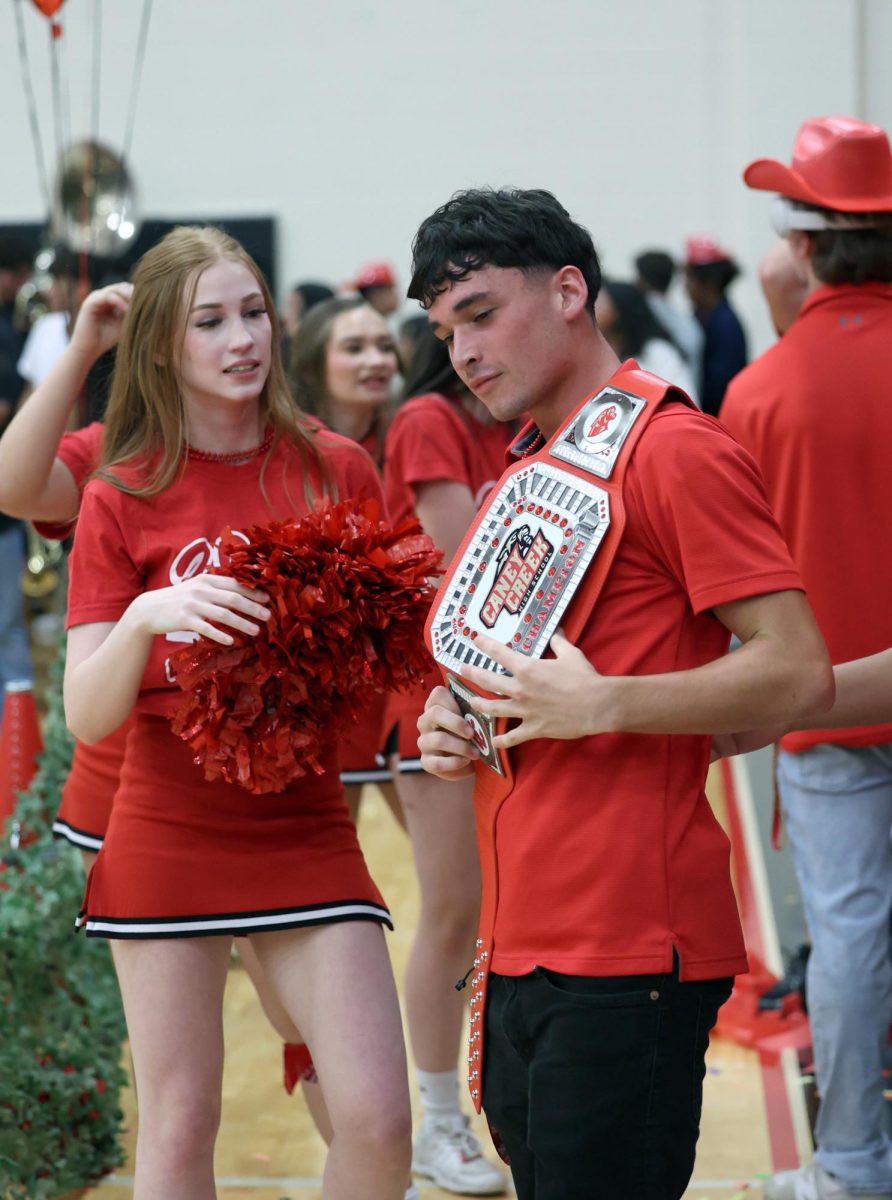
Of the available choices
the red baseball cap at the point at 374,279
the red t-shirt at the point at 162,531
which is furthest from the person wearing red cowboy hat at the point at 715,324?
the red t-shirt at the point at 162,531

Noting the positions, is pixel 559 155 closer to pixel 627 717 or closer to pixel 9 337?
pixel 9 337

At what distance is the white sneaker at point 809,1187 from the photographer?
10.3 feet

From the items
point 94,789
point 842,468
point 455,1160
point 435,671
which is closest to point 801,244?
point 842,468

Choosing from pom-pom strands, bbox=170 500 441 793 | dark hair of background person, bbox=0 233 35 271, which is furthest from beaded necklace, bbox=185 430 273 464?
dark hair of background person, bbox=0 233 35 271

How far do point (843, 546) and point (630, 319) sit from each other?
4.55 m

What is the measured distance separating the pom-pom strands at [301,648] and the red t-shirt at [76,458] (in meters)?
0.91

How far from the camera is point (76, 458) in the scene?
3.21 meters

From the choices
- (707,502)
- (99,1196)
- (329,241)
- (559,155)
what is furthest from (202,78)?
(707,502)

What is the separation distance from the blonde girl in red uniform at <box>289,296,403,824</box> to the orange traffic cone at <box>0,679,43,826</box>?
1263 mm

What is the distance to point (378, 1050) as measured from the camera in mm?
2396

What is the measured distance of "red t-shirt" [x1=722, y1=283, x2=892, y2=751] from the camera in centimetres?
309

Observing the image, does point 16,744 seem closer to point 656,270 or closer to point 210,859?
point 210,859

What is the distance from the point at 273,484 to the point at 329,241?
11.1 meters

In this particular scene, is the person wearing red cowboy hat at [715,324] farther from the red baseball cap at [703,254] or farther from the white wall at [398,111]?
the white wall at [398,111]
